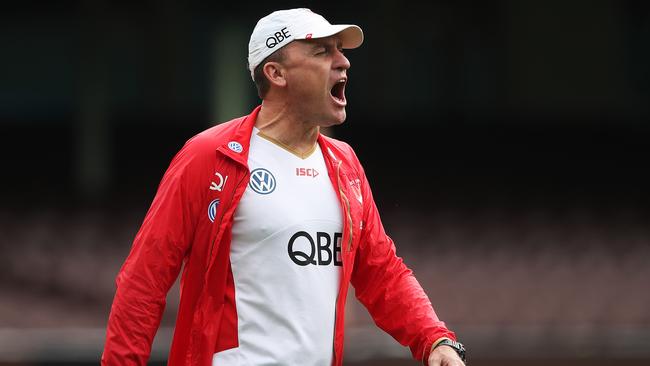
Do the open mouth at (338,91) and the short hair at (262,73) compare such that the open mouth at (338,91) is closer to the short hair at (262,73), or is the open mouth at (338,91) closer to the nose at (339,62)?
the nose at (339,62)

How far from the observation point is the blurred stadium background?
1115cm

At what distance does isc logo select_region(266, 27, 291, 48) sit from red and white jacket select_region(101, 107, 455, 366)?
0.73ft

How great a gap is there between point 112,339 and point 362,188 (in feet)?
2.87

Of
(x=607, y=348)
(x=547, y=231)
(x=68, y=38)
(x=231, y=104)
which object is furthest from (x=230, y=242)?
(x=68, y=38)

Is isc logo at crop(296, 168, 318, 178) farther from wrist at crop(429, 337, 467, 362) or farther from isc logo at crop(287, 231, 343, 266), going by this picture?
wrist at crop(429, 337, 467, 362)

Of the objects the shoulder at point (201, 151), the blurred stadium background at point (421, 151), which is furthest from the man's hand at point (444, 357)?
the blurred stadium background at point (421, 151)

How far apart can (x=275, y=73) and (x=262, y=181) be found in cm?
33

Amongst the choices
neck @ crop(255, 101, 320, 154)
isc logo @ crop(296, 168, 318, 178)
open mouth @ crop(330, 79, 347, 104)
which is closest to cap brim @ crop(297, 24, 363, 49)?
open mouth @ crop(330, 79, 347, 104)

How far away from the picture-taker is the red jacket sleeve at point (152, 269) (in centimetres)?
297

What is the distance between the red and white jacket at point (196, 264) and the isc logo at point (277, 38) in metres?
0.22

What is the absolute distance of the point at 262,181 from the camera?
320 cm

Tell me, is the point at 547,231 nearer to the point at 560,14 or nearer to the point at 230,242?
the point at 560,14

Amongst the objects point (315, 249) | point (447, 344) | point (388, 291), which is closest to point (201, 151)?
point (315, 249)

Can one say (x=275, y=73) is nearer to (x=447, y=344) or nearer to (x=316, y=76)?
(x=316, y=76)
